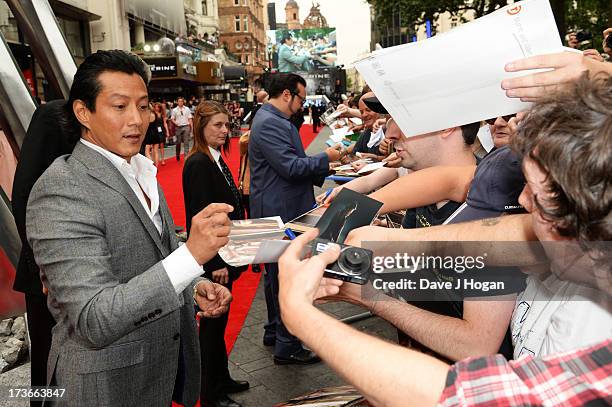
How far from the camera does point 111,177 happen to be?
186 centimetres

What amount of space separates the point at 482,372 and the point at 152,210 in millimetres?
1582

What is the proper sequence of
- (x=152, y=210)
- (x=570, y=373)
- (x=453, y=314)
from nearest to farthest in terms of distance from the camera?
(x=570, y=373) → (x=453, y=314) → (x=152, y=210)

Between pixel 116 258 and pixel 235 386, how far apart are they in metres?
2.17

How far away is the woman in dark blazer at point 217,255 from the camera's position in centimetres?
348

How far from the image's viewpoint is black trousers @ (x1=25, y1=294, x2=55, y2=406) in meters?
2.90

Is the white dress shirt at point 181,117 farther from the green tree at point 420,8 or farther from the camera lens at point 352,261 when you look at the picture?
the camera lens at point 352,261

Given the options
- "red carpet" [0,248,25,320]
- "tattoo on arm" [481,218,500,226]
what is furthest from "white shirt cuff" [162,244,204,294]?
"red carpet" [0,248,25,320]

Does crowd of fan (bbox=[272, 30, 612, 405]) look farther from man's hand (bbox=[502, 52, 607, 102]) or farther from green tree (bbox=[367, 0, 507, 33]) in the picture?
green tree (bbox=[367, 0, 507, 33])

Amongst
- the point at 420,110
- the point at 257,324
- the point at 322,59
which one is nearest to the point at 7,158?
the point at 257,324

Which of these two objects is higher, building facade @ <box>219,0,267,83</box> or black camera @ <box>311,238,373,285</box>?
building facade @ <box>219,0,267,83</box>

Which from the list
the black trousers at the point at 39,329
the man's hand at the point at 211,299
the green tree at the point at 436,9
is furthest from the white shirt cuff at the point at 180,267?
the green tree at the point at 436,9

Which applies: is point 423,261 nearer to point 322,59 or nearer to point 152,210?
point 152,210

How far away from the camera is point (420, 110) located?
145cm

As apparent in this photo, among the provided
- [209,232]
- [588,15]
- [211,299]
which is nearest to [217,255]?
[211,299]
